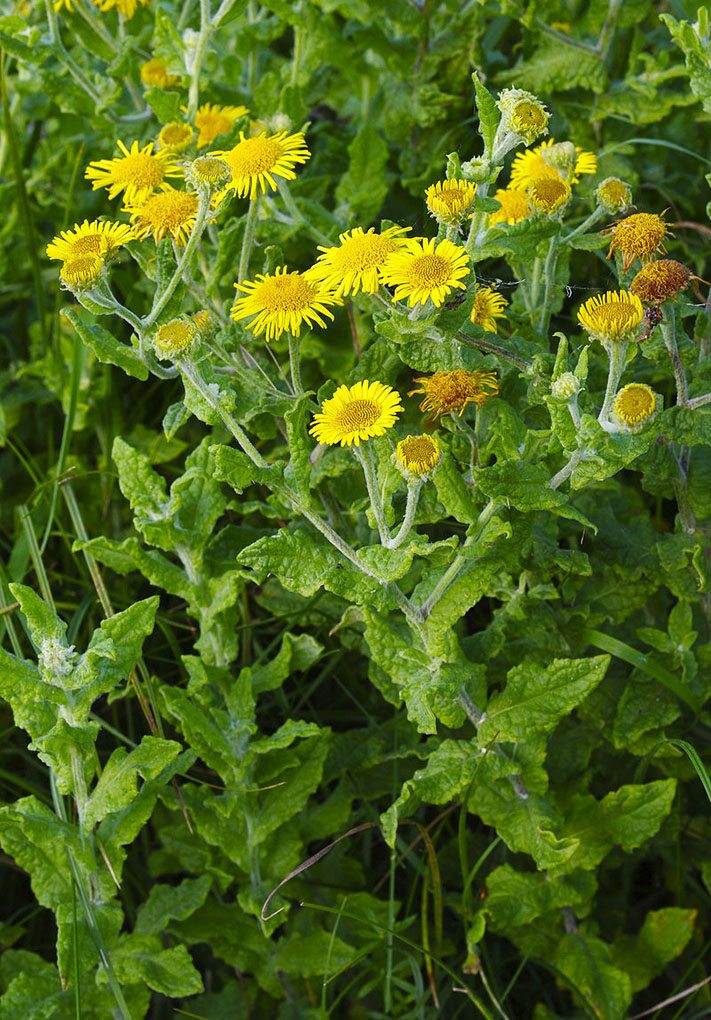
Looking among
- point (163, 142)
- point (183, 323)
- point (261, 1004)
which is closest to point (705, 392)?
point (183, 323)

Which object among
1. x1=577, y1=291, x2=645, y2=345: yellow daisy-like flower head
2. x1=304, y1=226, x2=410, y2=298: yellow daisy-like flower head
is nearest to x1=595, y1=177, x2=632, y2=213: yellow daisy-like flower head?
x1=577, y1=291, x2=645, y2=345: yellow daisy-like flower head

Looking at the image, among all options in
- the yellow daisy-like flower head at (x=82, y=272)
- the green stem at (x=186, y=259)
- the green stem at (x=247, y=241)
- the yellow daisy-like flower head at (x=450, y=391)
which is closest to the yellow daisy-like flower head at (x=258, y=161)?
the green stem at (x=247, y=241)

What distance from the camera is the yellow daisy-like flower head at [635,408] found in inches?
51.9

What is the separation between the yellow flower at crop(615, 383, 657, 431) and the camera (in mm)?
1317

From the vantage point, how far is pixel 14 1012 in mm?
1547

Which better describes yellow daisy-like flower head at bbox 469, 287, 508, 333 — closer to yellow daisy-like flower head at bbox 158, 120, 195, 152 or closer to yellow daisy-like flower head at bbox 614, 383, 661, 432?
yellow daisy-like flower head at bbox 614, 383, 661, 432

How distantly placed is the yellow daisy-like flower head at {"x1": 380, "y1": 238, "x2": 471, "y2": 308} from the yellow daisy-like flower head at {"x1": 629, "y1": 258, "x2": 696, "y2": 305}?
245mm

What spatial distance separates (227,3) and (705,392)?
109 centimetres

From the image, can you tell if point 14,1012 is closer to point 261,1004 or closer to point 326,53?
point 261,1004

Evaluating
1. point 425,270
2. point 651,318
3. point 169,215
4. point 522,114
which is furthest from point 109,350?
point 651,318

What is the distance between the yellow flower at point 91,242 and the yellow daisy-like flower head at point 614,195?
2.32 ft

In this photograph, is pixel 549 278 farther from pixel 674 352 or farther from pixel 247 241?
pixel 247 241

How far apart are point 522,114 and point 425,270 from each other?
0.83 ft

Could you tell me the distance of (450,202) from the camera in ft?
4.43
